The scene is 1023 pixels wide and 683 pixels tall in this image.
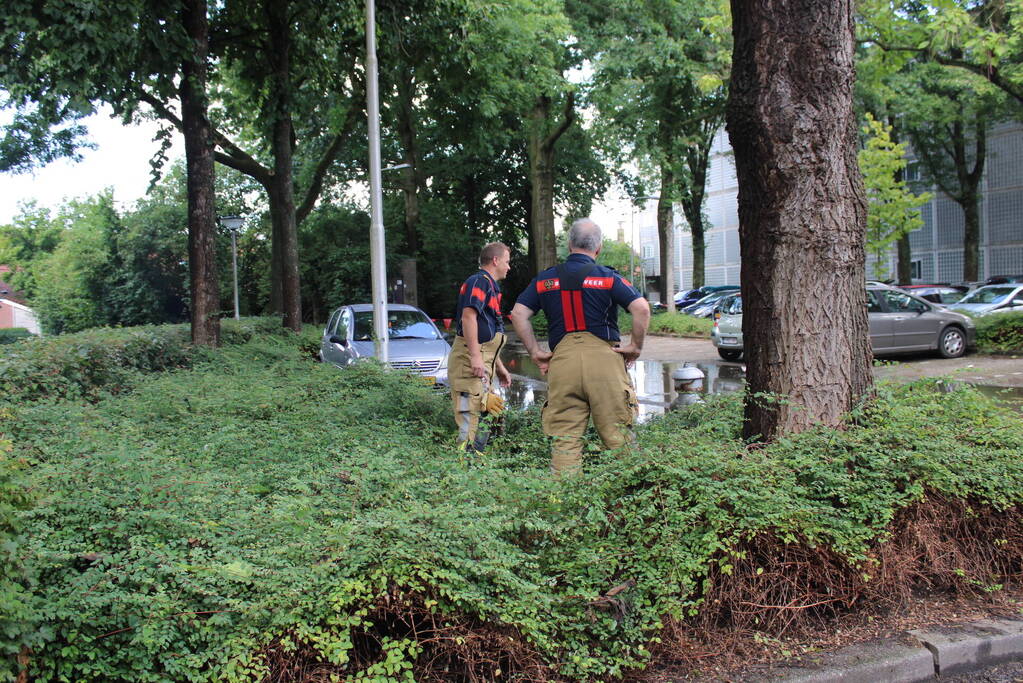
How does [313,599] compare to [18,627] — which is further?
[313,599]

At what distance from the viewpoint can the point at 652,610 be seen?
3.27 meters

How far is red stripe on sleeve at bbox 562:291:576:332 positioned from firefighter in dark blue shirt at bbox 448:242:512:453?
136 centimetres

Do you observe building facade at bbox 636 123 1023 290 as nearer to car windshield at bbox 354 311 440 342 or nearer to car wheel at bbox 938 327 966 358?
car wheel at bbox 938 327 966 358

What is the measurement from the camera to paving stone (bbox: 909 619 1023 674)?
11.6 feet

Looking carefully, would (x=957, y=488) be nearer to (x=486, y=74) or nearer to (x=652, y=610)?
(x=652, y=610)

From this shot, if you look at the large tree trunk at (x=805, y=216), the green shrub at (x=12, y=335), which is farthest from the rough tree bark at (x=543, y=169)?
the large tree trunk at (x=805, y=216)

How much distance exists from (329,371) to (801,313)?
603 centimetres

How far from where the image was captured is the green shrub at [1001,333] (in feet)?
58.5

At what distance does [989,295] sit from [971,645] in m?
21.9

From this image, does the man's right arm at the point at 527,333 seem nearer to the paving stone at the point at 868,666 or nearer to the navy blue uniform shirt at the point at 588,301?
the navy blue uniform shirt at the point at 588,301

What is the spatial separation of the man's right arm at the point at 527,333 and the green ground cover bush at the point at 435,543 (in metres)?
0.81

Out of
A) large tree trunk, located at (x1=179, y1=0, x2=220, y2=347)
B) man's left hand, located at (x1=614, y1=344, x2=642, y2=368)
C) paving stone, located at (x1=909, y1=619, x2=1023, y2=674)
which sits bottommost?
paving stone, located at (x1=909, y1=619, x2=1023, y2=674)

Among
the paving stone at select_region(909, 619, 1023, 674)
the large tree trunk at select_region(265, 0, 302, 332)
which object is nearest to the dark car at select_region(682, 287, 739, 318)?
the large tree trunk at select_region(265, 0, 302, 332)

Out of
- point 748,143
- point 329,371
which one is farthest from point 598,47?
point 748,143
